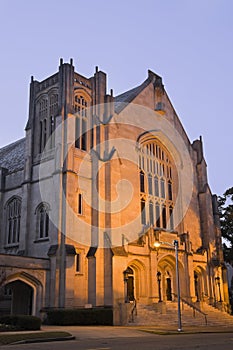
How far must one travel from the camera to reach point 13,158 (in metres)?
43.5

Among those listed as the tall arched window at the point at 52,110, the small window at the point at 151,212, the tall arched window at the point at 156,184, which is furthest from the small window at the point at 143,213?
the tall arched window at the point at 52,110

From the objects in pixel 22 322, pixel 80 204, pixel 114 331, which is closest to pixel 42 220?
pixel 80 204

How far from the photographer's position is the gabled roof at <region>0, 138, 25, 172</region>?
40097 millimetres

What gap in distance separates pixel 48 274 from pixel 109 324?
569 cm

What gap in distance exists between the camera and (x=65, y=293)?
94.9 feet

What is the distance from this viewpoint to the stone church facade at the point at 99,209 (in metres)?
30.3

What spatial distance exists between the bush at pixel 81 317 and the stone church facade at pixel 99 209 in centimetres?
66

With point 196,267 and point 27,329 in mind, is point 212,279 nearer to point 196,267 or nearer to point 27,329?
point 196,267

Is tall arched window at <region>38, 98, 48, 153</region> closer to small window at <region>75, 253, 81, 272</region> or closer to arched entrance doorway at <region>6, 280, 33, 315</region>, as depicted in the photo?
small window at <region>75, 253, 81, 272</region>

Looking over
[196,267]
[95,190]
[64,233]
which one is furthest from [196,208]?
[64,233]

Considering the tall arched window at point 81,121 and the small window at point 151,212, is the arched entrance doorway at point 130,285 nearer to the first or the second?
the small window at point 151,212

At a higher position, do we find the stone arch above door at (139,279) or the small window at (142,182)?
the small window at (142,182)

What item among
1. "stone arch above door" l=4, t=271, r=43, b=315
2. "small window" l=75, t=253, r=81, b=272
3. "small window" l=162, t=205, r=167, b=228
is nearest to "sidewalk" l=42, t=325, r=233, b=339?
"stone arch above door" l=4, t=271, r=43, b=315

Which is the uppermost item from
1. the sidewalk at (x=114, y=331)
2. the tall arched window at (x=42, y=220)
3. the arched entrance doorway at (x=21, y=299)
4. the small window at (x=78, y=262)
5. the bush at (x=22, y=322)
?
the tall arched window at (x=42, y=220)
